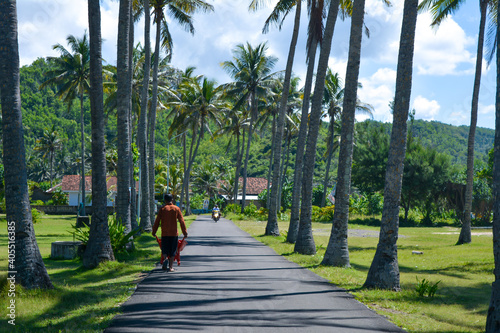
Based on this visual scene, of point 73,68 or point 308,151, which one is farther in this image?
point 73,68

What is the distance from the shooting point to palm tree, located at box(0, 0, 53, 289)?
8391 mm

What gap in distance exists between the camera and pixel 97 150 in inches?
498

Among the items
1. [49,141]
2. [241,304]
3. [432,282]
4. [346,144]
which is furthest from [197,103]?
[49,141]

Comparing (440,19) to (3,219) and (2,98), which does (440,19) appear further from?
(3,219)

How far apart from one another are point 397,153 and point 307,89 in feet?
37.9

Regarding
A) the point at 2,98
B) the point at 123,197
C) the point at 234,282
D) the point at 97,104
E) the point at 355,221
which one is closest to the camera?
the point at 2,98

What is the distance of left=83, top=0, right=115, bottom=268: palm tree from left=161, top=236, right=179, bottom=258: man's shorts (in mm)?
1919

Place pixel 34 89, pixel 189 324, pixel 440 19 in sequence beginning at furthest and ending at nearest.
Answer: pixel 34 89 < pixel 440 19 < pixel 189 324

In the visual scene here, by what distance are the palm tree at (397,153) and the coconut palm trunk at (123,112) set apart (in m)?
8.97

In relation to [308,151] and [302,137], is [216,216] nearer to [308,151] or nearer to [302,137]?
[302,137]

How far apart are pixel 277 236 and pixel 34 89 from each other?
71858mm

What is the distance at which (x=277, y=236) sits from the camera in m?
26.7

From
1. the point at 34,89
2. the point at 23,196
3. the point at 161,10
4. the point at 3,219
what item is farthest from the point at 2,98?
the point at 34,89

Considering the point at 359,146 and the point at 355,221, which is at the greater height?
the point at 359,146
